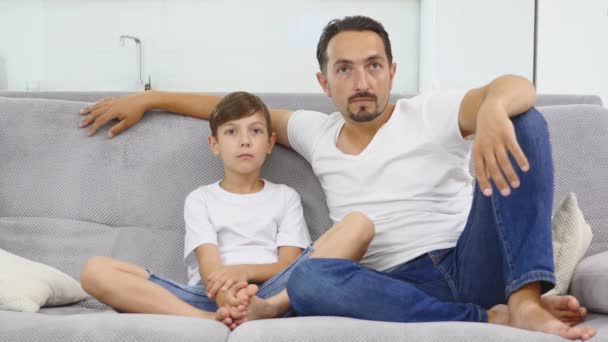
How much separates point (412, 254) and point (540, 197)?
38cm

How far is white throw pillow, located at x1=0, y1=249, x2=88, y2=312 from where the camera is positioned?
4.86ft

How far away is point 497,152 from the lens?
4.06 ft

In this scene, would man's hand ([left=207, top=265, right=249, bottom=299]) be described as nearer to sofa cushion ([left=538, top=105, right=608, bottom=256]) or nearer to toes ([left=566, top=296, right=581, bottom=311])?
toes ([left=566, top=296, right=581, bottom=311])


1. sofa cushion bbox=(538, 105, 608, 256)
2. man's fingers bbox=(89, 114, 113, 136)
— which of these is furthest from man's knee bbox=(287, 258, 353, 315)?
man's fingers bbox=(89, 114, 113, 136)

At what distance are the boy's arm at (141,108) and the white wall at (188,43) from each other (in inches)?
87.3

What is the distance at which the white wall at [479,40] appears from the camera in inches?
149

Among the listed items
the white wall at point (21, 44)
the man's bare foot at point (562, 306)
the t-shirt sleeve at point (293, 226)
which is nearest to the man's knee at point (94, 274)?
the t-shirt sleeve at point (293, 226)

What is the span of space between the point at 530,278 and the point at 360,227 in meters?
0.38

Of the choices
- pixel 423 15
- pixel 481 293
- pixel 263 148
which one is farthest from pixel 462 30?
pixel 481 293

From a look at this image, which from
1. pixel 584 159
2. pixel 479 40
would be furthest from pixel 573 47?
pixel 584 159

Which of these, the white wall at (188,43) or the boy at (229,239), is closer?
the boy at (229,239)

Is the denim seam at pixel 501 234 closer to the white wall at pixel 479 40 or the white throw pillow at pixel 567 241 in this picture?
the white throw pillow at pixel 567 241

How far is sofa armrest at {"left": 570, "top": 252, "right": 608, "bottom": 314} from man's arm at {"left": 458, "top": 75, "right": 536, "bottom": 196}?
277mm

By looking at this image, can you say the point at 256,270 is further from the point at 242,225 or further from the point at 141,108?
the point at 141,108
